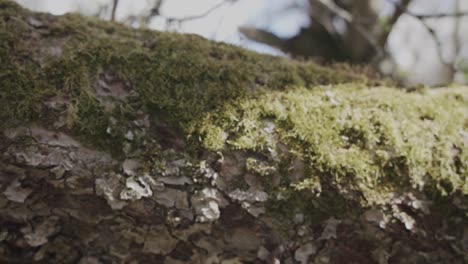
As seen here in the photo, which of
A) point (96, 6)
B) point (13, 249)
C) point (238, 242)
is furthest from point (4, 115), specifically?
point (96, 6)

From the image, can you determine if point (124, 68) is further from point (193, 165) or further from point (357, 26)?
point (357, 26)

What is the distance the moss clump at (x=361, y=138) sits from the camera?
3.44 ft

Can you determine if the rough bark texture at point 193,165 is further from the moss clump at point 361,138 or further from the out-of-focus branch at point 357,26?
the out-of-focus branch at point 357,26

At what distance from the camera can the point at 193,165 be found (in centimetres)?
98

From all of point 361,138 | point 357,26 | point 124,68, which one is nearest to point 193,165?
point 124,68

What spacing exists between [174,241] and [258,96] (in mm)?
442

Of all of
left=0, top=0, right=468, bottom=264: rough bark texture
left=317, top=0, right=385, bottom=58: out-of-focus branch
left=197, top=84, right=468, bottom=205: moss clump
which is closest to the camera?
left=0, top=0, right=468, bottom=264: rough bark texture

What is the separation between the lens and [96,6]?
2459 mm

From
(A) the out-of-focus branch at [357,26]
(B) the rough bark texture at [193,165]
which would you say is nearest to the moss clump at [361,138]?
(B) the rough bark texture at [193,165]

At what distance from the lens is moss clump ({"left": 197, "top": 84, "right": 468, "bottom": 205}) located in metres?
1.05

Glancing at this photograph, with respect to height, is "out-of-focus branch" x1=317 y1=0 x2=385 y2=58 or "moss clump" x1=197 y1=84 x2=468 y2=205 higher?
"out-of-focus branch" x1=317 y1=0 x2=385 y2=58

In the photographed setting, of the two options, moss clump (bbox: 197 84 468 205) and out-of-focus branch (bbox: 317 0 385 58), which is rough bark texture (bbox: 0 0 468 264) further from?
out-of-focus branch (bbox: 317 0 385 58)

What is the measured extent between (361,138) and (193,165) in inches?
18.2

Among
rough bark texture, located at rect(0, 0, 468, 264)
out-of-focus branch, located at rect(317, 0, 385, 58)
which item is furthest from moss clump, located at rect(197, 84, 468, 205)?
out-of-focus branch, located at rect(317, 0, 385, 58)
